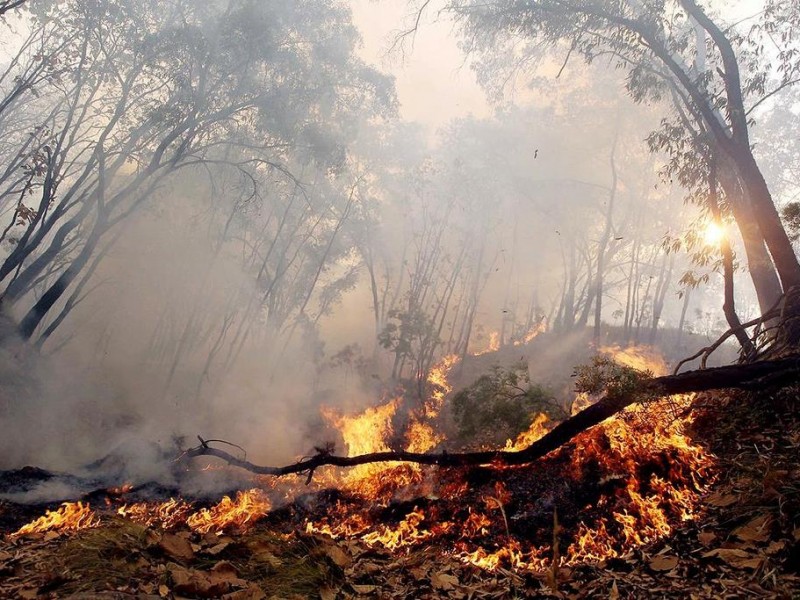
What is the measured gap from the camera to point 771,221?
6.69 meters

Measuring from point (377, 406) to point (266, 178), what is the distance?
43.4 feet

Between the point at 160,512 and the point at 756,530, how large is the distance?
824cm

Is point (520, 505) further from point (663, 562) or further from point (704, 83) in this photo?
point (704, 83)

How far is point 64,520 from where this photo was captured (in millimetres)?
6117

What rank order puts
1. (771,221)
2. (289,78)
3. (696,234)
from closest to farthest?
(771,221)
(696,234)
(289,78)

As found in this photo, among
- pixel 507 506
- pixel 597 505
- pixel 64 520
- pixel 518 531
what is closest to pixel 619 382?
pixel 597 505

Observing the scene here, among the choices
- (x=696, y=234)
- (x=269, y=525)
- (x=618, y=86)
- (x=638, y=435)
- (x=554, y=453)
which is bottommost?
(x=269, y=525)

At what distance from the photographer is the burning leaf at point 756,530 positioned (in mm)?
3400

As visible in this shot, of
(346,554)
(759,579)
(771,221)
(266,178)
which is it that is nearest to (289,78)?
(266,178)

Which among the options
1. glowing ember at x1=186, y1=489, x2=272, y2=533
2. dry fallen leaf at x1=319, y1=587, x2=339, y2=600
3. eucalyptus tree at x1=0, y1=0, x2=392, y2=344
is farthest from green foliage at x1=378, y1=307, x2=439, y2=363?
dry fallen leaf at x1=319, y1=587, x2=339, y2=600

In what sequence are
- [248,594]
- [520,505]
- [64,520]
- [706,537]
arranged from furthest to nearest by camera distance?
1. [64,520]
2. [520,505]
3. [706,537]
4. [248,594]

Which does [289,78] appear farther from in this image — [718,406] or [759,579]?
[759,579]

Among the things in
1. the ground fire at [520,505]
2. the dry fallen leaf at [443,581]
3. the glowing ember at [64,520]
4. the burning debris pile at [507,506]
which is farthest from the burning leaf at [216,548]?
the glowing ember at [64,520]

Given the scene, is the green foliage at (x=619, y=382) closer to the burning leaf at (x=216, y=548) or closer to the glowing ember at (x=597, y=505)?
the glowing ember at (x=597, y=505)
